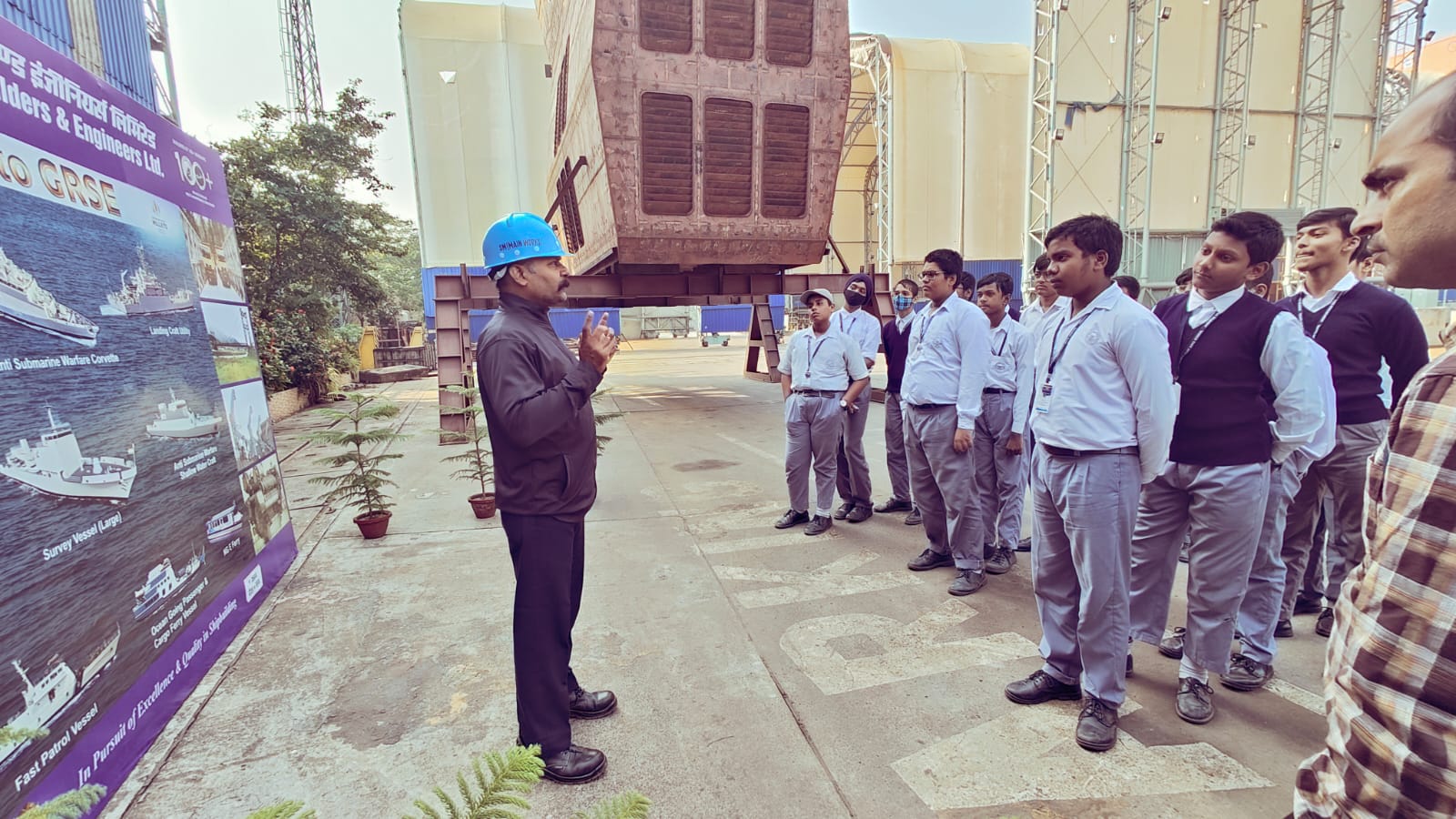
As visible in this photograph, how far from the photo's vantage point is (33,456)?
7.52 ft

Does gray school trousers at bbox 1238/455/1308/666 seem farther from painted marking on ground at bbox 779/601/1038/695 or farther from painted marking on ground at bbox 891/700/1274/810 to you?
painted marking on ground at bbox 779/601/1038/695

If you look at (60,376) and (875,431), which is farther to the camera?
(875,431)

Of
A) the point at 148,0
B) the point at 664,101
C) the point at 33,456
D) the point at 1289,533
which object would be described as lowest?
the point at 1289,533

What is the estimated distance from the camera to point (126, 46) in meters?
8.09

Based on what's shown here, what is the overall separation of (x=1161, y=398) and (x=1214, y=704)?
4.72 ft

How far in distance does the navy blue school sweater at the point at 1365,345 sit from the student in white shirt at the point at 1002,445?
1549 millimetres

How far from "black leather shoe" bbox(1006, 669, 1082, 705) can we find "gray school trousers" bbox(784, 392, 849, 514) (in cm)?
243

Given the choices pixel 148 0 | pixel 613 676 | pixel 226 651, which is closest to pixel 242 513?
pixel 226 651

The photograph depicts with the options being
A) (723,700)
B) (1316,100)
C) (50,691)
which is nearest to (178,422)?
(50,691)

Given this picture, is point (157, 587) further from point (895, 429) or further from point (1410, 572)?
point (895, 429)

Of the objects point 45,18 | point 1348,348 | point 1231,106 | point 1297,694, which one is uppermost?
point 1231,106

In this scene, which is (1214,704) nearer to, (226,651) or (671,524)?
(671,524)

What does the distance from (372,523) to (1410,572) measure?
583 centimetres

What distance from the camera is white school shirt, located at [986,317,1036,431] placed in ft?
15.1
